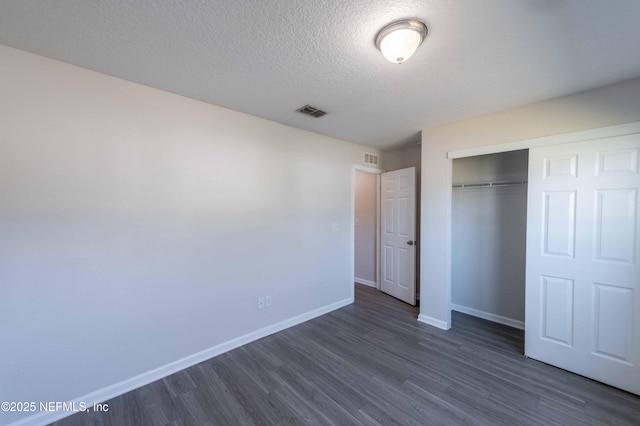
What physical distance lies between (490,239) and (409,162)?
164 centimetres

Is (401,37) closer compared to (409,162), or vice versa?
(401,37)

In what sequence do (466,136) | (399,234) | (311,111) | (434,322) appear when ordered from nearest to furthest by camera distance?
(311,111)
(466,136)
(434,322)
(399,234)

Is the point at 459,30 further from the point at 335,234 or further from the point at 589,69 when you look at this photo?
the point at 335,234

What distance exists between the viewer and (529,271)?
2490 mm

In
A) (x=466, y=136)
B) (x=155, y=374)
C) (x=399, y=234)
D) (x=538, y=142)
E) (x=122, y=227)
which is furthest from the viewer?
(x=399, y=234)

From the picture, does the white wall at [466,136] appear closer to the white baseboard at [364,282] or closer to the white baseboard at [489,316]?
the white baseboard at [489,316]

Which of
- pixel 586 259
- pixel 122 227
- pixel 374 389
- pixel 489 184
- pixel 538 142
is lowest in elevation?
pixel 374 389

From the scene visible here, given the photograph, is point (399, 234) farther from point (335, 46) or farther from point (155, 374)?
point (155, 374)

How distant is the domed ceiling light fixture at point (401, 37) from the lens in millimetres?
1391

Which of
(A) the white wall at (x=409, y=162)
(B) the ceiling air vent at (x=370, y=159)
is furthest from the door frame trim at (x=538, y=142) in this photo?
(B) the ceiling air vent at (x=370, y=159)

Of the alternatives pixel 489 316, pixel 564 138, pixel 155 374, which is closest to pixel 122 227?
pixel 155 374

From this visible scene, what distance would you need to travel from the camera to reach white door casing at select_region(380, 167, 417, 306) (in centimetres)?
377

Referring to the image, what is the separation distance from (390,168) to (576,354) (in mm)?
3126

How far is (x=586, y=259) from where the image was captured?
2.18 m
